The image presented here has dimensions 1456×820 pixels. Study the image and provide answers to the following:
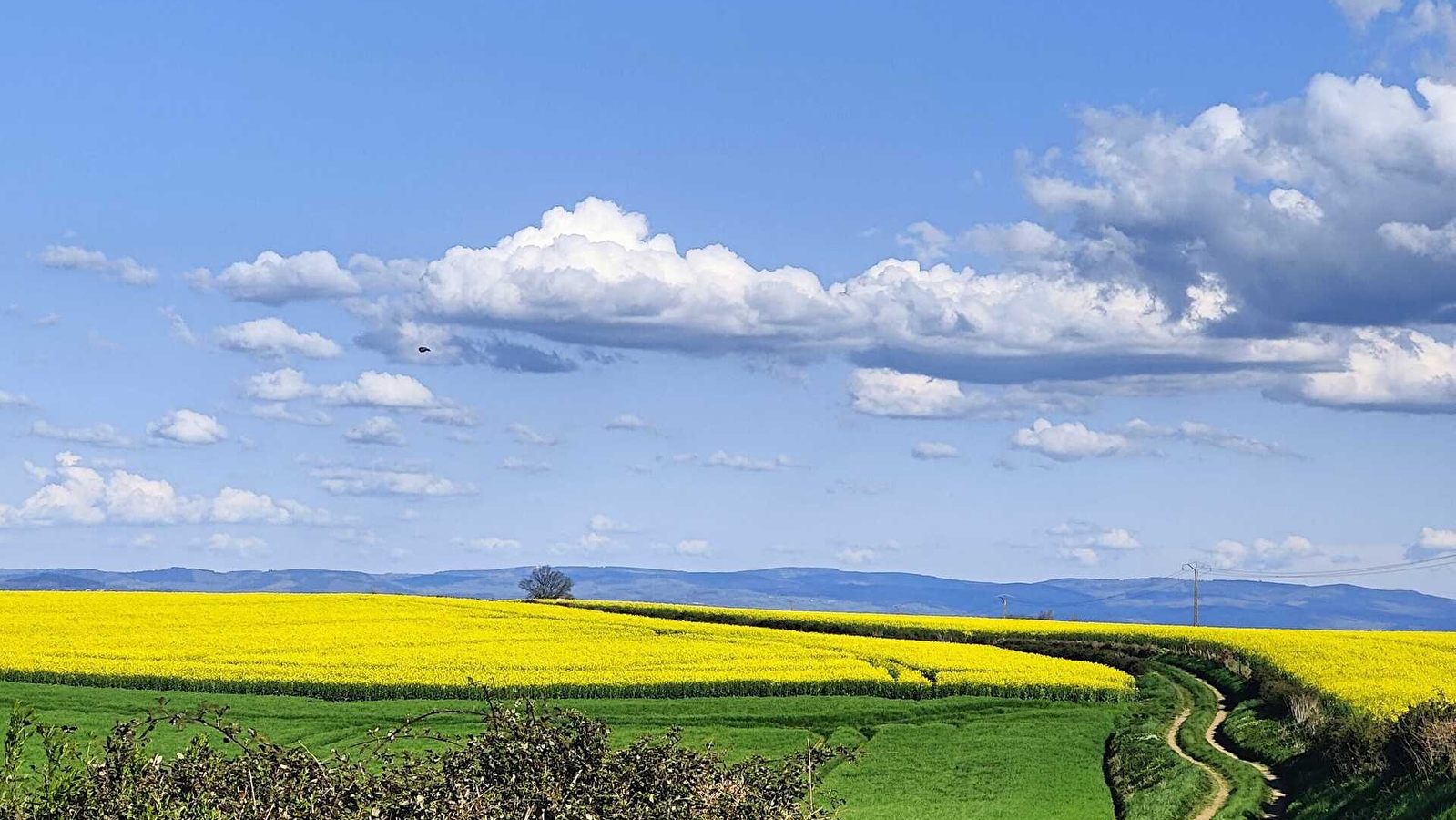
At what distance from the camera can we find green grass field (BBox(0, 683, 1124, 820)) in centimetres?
3388

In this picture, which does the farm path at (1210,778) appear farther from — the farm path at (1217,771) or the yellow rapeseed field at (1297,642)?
the yellow rapeseed field at (1297,642)

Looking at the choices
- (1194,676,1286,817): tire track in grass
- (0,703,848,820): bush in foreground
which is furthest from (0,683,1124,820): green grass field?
(0,703,848,820): bush in foreground

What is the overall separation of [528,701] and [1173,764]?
28.3 metres

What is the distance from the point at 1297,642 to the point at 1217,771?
27658 millimetres

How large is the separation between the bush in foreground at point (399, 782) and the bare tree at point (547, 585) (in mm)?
116087

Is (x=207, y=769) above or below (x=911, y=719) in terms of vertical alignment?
above

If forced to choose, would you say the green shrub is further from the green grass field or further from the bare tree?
the bare tree

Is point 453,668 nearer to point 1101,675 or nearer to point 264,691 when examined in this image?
point 264,691

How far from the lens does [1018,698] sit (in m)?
48.2

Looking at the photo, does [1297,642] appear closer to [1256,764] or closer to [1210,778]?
[1256,764]

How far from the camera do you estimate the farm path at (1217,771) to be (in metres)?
31.9

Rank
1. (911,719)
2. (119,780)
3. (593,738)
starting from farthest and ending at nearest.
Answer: (911,719), (593,738), (119,780)

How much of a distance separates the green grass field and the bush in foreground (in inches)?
842

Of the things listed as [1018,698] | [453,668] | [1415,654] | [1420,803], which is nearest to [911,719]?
[1018,698]
